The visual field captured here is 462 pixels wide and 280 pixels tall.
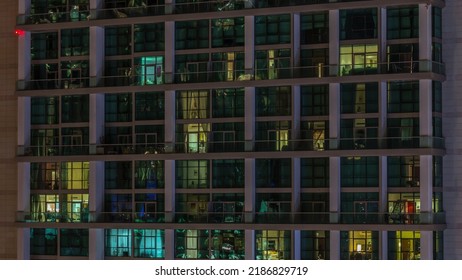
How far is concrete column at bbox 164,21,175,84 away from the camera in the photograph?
1336 inches

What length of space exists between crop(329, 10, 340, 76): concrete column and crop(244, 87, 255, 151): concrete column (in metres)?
2.69

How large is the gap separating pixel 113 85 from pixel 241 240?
6726mm

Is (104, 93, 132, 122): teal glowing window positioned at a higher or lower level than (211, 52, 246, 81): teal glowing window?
lower

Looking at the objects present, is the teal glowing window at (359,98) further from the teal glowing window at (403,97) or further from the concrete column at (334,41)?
the concrete column at (334,41)

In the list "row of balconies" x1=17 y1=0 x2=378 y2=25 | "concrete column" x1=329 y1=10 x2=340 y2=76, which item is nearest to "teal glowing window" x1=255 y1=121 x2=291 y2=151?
"concrete column" x1=329 y1=10 x2=340 y2=76

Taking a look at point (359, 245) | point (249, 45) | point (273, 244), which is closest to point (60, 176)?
point (273, 244)

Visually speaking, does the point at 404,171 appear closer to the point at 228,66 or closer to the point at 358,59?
the point at 358,59

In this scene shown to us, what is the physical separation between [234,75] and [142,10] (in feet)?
12.7

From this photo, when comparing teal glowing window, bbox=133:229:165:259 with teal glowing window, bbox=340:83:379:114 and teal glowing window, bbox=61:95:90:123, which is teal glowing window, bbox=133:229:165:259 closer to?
teal glowing window, bbox=61:95:90:123

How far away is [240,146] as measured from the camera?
109 feet

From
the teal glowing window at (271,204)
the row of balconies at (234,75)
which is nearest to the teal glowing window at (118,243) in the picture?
the teal glowing window at (271,204)

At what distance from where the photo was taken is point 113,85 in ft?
113

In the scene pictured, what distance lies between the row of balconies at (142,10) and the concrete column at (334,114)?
2763mm

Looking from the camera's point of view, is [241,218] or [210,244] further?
[210,244]
